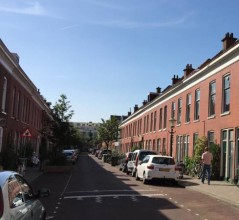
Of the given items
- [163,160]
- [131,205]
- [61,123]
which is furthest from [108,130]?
[131,205]

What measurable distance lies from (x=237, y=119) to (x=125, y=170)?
12.1 m

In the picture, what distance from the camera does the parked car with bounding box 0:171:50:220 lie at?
19.0ft

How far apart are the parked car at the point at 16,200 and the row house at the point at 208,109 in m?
17.5

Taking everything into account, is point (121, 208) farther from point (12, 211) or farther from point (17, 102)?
point (17, 102)

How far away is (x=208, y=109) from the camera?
29562 mm

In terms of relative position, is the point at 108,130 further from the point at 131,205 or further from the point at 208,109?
the point at 131,205

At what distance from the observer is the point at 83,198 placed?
16.2 meters

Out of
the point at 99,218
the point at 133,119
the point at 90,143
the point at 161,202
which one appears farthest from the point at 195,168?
the point at 90,143

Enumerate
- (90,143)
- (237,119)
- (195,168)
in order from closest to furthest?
(237,119) → (195,168) → (90,143)

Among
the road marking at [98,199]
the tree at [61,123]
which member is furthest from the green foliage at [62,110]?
the road marking at [98,199]

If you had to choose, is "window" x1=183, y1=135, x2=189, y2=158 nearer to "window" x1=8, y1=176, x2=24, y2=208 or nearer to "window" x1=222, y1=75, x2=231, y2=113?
"window" x1=222, y1=75, x2=231, y2=113

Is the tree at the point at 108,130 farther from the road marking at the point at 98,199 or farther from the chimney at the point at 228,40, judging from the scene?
the road marking at the point at 98,199

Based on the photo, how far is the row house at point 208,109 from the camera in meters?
24.9

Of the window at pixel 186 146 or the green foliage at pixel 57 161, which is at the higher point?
the window at pixel 186 146
